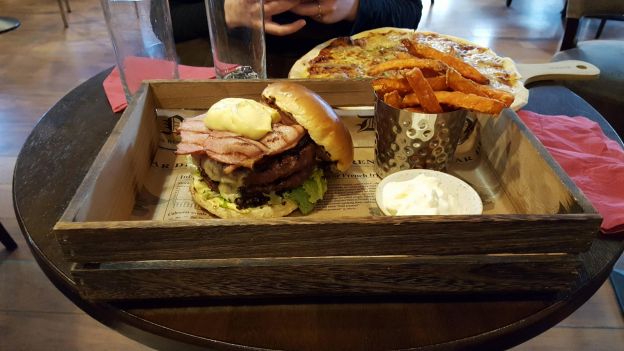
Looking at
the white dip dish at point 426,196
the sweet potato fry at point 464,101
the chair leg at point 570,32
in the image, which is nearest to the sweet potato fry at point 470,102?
the sweet potato fry at point 464,101

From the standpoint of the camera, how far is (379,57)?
2.03 metres

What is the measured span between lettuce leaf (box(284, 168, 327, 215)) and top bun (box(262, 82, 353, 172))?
86mm

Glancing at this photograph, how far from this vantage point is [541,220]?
30.7 inches

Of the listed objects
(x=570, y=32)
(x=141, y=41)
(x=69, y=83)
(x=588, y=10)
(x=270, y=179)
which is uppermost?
(x=141, y=41)

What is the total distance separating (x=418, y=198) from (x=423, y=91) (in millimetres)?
291

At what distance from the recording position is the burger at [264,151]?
1094 millimetres

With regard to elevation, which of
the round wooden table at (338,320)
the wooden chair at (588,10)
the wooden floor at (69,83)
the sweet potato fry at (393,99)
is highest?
the sweet potato fry at (393,99)

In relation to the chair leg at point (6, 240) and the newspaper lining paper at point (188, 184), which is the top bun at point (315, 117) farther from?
the chair leg at point (6, 240)

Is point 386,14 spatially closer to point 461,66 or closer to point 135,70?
point 461,66

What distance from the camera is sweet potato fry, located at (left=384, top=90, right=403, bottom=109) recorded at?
117cm

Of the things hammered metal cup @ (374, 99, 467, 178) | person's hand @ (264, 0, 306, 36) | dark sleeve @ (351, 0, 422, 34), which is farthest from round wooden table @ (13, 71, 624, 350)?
dark sleeve @ (351, 0, 422, 34)

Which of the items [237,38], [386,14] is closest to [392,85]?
[237,38]

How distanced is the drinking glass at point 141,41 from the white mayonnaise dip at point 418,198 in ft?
3.28

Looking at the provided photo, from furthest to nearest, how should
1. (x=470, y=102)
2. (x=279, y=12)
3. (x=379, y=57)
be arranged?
(x=379, y=57) → (x=279, y=12) → (x=470, y=102)
